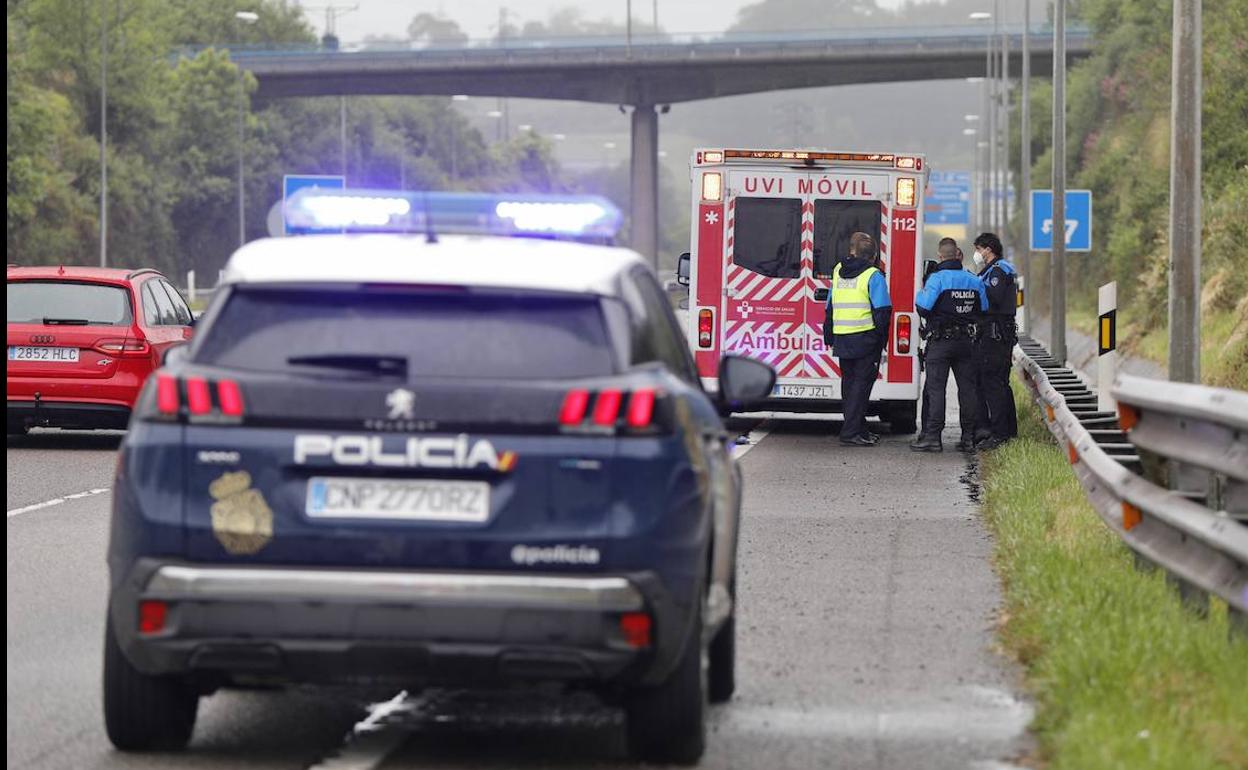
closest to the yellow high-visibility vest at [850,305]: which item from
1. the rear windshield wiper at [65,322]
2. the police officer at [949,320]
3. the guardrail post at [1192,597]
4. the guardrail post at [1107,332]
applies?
the police officer at [949,320]

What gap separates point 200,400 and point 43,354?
13.8 meters

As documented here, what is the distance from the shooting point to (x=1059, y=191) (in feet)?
110

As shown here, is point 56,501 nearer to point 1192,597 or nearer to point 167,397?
point 1192,597

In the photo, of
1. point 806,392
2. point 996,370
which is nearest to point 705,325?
point 806,392

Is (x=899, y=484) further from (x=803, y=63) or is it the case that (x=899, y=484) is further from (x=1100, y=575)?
(x=803, y=63)

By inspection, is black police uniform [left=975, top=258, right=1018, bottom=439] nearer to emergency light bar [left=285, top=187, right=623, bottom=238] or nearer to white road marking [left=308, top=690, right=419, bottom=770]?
emergency light bar [left=285, top=187, right=623, bottom=238]

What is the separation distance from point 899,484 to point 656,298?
10051 mm

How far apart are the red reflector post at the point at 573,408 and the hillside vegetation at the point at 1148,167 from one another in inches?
758

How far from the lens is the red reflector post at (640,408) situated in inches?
263

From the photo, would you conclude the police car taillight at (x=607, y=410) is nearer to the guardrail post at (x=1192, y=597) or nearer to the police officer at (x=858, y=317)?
the guardrail post at (x=1192, y=597)

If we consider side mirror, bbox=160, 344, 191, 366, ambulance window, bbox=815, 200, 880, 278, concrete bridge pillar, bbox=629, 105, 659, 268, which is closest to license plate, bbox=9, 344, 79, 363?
ambulance window, bbox=815, 200, 880, 278

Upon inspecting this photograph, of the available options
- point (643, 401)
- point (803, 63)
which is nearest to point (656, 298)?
point (643, 401)

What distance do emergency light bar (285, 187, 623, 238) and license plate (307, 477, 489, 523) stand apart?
1.43 meters

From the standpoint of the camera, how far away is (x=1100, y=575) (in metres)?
10.4
